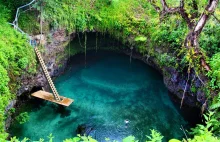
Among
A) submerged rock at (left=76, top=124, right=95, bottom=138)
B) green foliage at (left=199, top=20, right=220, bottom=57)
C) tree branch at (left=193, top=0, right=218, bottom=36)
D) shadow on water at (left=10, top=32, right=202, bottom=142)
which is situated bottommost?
submerged rock at (left=76, top=124, right=95, bottom=138)

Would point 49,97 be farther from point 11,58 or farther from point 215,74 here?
point 215,74

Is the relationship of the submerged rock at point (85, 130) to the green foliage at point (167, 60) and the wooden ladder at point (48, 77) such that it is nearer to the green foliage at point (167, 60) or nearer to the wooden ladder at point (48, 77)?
the wooden ladder at point (48, 77)

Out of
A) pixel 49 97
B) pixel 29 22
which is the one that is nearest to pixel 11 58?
pixel 49 97

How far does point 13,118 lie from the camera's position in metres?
11.3

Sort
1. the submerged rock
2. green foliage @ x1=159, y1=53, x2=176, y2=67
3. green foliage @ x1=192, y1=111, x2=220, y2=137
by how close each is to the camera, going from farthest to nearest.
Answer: green foliage @ x1=159, y1=53, x2=176, y2=67, the submerged rock, green foliage @ x1=192, y1=111, x2=220, y2=137

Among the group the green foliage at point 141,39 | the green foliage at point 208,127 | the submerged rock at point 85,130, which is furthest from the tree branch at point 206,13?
the submerged rock at point 85,130

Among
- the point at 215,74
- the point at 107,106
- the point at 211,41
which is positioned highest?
the point at 211,41

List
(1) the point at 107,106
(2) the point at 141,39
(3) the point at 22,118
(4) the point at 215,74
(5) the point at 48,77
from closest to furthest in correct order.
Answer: (4) the point at 215,74
(3) the point at 22,118
(5) the point at 48,77
(1) the point at 107,106
(2) the point at 141,39

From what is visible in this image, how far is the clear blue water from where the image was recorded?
11414mm

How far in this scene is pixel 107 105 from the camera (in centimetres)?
1292

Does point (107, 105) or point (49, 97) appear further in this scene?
point (107, 105)

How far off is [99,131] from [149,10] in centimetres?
820

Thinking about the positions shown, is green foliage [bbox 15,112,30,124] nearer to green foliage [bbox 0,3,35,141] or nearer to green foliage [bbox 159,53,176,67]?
green foliage [bbox 0,3,35,141]

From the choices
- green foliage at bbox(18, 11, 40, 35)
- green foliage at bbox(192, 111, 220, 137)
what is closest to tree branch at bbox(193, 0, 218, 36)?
green foliage at bbox(192, 111, 220, 137)
